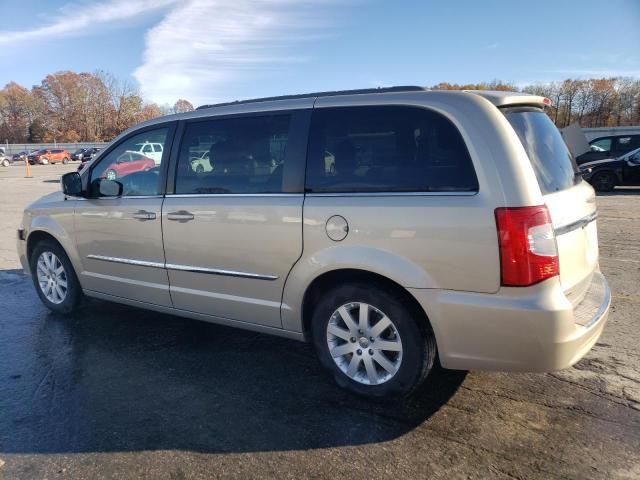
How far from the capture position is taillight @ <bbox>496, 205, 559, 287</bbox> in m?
2.61

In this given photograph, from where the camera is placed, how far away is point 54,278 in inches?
198

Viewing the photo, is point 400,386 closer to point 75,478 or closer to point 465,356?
point 465,356

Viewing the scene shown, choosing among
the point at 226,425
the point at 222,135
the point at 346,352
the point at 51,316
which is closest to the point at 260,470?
the point at 226,425

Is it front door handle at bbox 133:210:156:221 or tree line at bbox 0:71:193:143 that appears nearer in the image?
front door handle at bbox 133:210:156:221

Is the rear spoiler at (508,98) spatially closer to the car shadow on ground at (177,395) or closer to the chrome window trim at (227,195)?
the chrome window trim at (227,195)

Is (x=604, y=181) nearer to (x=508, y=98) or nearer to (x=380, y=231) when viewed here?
(x=508, y=98)

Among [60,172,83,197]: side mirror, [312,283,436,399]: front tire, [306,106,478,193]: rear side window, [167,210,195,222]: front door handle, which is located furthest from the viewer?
[60,172,83,197]: side mirror

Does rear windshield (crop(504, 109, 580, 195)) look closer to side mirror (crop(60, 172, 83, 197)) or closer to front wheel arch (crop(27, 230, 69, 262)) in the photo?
side mirror (crop(60, 172, 83, 197))

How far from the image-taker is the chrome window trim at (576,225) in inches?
108

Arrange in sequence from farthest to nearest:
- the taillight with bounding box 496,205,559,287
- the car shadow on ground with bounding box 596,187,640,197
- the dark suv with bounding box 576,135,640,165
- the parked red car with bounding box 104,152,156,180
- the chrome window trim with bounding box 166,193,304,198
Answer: the dark suv with bounding box 576,135,640,165
the car shadow on ground with bounding box 596,187,640,197
the parked red car with bounding box 104,152,156,180
the chrome window trim with bounding box 166,193,304,198
the taillight with bounding box 496,205,559,287

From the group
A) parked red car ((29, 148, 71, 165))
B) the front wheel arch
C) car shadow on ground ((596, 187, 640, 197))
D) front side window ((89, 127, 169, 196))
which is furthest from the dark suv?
parked red car ((29, 148, 71, 165))

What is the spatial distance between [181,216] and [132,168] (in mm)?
852

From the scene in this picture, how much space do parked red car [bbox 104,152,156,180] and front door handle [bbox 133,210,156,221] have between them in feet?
1.35

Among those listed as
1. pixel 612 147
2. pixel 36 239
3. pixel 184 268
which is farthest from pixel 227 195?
pixel 612 147
